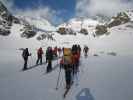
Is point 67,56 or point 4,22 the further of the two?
point 4,22

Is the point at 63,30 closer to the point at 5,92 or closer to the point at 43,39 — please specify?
the point at 43,39

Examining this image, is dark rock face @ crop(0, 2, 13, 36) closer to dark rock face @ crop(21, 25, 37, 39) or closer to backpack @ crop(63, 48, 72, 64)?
dark rock face @ crop(21, 25, 37, 39)

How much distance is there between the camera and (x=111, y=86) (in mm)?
12000

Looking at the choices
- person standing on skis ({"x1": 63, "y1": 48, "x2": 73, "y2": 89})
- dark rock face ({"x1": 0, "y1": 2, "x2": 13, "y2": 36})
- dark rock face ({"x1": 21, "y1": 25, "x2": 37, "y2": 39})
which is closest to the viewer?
person standing on skis ({"x1": 63, "y1": 48, "x2": 73, "y2": 89})

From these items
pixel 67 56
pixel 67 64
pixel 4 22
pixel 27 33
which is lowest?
pixel 67 64

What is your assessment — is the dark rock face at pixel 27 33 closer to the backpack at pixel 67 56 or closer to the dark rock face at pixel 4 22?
the dark rock face at pixel 4 22

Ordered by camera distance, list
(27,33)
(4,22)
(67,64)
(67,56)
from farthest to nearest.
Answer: (4,22)
(27,33)
(67,56)
(67,64)

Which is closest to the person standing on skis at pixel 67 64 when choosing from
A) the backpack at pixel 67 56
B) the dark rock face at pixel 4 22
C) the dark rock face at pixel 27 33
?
the backpack at pixel 67 56

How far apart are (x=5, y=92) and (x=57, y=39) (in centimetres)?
10070

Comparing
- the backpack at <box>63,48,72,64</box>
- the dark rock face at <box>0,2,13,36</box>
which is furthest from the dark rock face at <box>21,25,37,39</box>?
the backpack at <box>63,48,72,64</box>

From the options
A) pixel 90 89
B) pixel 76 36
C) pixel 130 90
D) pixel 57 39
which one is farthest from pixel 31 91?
pixel 76 36

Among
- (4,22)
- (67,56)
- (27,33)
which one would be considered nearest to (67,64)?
(67,56)

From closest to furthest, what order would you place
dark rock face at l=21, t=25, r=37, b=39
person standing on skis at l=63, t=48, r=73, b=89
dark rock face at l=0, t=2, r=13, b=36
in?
person standing on skis at l=63, t=48, r=73, b=89 → dark rock face at l=0, t=2, r=13, b=36 → dark rock face at l=21, t=25, r=37, b=39

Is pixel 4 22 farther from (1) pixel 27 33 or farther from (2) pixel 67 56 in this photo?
(2) pixel 67 56
